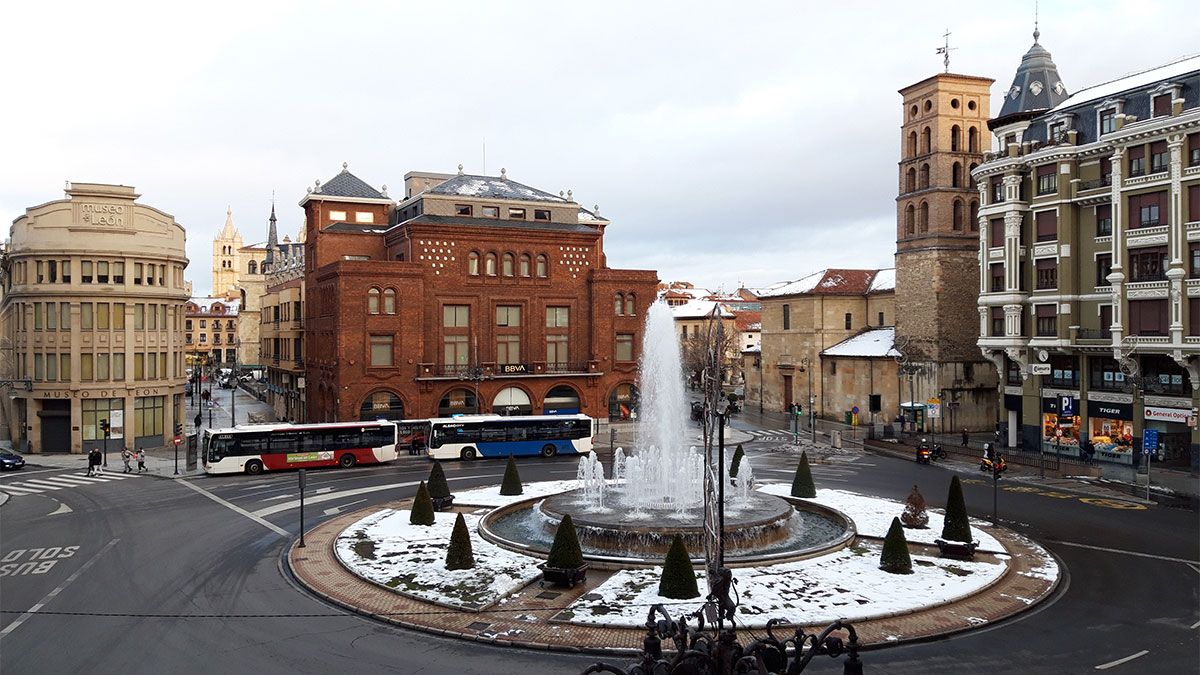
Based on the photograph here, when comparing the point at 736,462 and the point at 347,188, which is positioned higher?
the point at 347,188

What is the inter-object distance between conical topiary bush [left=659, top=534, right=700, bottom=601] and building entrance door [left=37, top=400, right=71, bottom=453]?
150ft

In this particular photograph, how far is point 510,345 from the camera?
2341 inches

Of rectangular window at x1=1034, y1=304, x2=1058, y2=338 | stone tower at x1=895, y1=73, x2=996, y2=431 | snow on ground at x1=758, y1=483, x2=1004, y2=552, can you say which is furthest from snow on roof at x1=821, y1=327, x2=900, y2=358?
snow on ground at x1=758, y1=483, x2=1004, y2=552

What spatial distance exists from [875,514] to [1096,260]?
1003 inches

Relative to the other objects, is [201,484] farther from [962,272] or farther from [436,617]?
[962,272]

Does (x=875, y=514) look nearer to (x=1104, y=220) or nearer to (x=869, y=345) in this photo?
(x=1104, y=220)

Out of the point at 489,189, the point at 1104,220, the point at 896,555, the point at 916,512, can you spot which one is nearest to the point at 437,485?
the point at 896,555

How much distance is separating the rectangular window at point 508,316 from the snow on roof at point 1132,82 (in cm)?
3657

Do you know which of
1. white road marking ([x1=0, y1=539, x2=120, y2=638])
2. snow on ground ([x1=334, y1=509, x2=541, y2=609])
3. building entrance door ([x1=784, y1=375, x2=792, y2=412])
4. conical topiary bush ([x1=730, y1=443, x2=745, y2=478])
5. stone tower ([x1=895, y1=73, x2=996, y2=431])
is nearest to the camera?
white road marking ([x1=0, y1=539, x2=120, y2=638])

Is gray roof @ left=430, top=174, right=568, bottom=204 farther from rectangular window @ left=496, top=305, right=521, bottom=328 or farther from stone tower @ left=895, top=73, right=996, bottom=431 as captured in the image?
stone tower @ left=895, top=73, right=996, bottom=431

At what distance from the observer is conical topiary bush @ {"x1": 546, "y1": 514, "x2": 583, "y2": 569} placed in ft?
71.2

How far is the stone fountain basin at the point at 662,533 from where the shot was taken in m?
24.2

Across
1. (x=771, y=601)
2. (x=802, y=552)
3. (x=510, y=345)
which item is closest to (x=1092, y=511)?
(x=802, y=552)

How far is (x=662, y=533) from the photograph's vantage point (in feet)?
80.6
